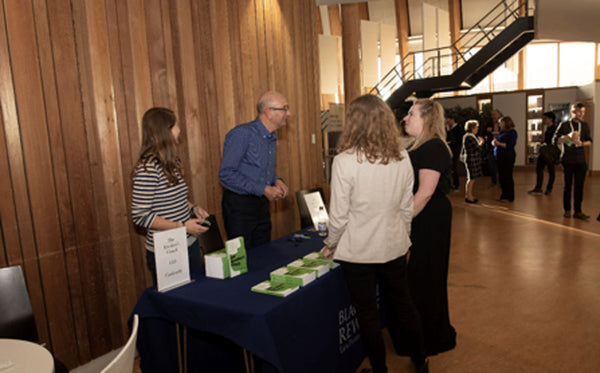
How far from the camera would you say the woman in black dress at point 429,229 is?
2.34 meters

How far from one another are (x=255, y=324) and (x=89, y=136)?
179 cm

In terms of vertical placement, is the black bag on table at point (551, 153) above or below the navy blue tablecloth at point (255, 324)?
above

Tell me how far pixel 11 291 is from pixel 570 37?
10408mm

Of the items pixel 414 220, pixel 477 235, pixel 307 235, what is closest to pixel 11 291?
pixel 307 235

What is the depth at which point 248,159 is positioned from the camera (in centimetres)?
297

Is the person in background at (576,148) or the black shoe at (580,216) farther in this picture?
the black shoe at (580,216)

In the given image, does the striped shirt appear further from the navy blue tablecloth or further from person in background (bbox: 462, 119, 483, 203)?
person in background (bbox: 462, 119, 483, 203)

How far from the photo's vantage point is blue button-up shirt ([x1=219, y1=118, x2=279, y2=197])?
9.27ft

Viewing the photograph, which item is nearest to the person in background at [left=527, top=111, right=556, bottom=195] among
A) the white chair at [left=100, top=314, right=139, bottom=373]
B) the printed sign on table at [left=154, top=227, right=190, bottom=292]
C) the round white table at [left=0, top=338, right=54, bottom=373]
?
the printed sign on table at [left=154, top=227, right=190, bottom=292]

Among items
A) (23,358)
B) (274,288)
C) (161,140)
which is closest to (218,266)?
(274,288)

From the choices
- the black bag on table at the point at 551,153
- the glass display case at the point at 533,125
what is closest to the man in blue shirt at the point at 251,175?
the black bag on table at the point at 551,153

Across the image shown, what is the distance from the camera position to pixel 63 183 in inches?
96.0

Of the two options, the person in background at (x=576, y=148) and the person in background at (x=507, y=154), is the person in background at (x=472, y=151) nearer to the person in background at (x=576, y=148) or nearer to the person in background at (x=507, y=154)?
the person in background at (x=507, y=154)

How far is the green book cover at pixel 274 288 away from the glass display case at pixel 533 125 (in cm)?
1387
